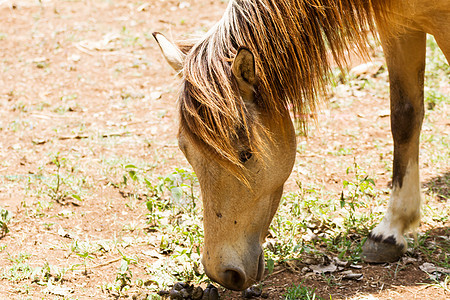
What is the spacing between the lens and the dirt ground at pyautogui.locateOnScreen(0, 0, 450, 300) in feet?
10.4

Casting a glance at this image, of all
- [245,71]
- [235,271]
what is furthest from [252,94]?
[235,271]

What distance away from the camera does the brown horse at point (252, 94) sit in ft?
8.10

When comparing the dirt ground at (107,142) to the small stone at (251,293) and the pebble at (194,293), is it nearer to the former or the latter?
the small stone at (251,293)

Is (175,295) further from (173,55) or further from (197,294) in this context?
(173,55)

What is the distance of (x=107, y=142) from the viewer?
495 centimetres

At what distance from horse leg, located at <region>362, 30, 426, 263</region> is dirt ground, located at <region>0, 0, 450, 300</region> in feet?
0.52

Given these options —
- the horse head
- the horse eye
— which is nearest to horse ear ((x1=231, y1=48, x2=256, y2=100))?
the horse head

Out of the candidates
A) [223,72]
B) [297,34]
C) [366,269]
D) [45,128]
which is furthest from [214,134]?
[45,128]

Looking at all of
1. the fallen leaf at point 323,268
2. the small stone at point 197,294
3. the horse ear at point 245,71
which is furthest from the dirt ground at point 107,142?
the horse ear at point 245,71

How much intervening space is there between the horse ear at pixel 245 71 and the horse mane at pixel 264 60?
31 millimetres

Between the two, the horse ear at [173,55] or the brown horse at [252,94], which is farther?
the horse ear at [173,55]

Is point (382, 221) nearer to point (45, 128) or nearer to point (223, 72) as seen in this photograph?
point (223, 72)

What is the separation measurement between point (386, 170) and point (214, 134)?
2441mm

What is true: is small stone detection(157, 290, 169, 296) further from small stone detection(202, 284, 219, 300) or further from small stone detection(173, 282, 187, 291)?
small stone detection(202, 284, 219, 300)
